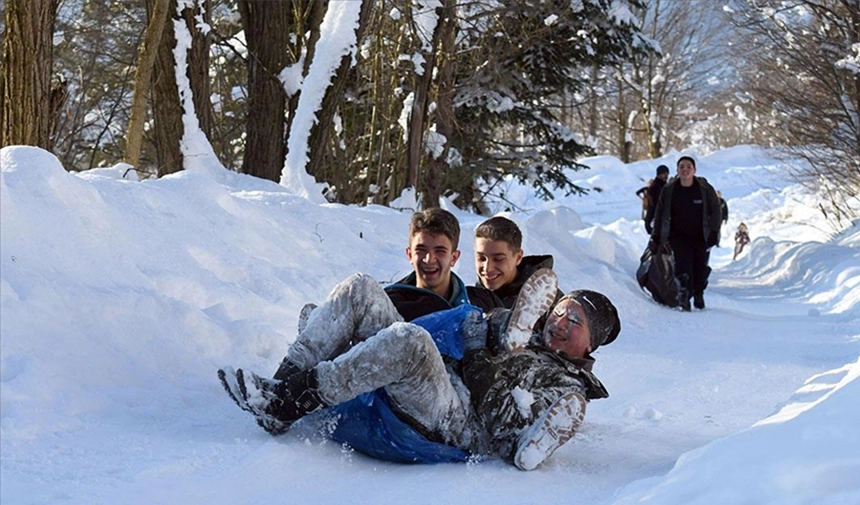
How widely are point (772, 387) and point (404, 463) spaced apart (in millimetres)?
2748

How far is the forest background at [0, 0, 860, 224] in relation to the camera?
918cm

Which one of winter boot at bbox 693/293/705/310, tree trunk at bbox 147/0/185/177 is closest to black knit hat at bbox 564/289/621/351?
tree trunk at bbox 147/0/185/177

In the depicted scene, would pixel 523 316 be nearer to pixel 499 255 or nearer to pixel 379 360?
pixel 379 360

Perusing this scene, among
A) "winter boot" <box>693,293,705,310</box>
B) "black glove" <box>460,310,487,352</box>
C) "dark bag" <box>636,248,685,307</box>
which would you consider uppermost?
"black glove" <box>460,310,487,352</box>

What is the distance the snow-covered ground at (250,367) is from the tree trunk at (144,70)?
4.63 feet

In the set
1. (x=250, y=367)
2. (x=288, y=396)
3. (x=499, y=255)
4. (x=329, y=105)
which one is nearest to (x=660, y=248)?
(x=329, y=105)

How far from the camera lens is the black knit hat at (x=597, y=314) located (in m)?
3.88

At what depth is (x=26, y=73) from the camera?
6.35 m

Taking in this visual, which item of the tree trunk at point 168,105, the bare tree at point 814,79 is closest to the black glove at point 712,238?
the tree trunk at point 168,105

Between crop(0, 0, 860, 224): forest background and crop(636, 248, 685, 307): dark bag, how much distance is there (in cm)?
351

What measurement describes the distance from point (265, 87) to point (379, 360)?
786 centimetres

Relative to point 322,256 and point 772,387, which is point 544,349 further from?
point 322,256

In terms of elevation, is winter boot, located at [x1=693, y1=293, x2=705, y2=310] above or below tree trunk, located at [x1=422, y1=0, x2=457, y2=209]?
below

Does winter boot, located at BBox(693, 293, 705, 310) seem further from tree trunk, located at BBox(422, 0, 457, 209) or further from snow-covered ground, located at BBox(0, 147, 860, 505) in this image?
tree trunk, located at BBox(422, 0, 457, 209)
